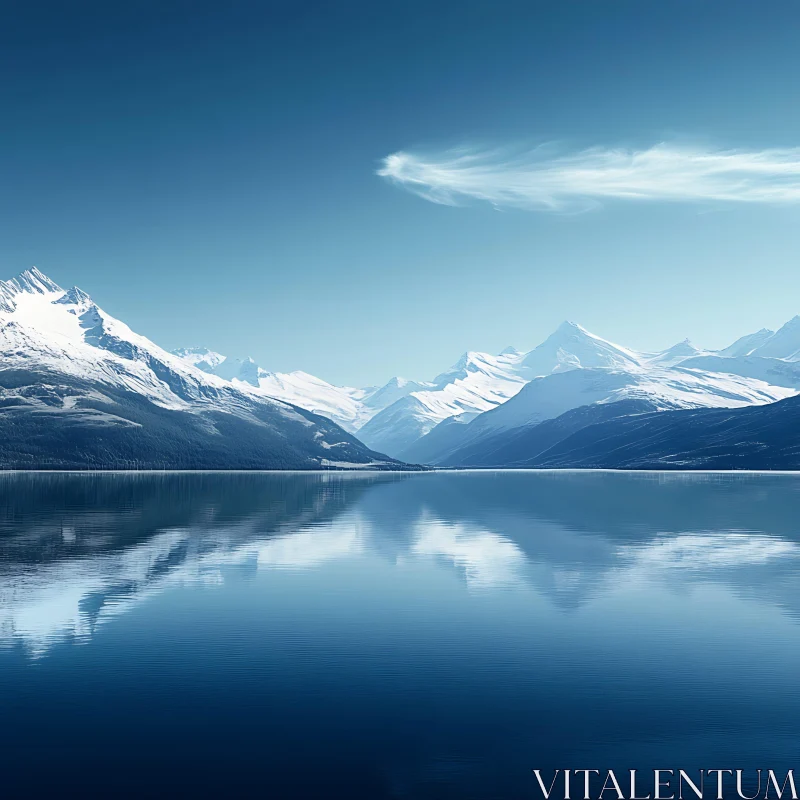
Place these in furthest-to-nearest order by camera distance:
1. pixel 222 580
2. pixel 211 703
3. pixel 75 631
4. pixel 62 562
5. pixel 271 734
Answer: pixel 62 562 → pixel 222 580 → pixel 75 631 → pixel 211 703 → pixel 271 734

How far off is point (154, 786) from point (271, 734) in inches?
271

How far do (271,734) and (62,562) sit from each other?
60892mm

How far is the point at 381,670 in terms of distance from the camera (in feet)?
165

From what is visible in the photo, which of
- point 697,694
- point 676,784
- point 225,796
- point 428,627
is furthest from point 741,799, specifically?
point 428,627

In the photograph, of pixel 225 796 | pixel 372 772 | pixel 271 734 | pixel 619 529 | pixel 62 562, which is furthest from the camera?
pixel 619 529

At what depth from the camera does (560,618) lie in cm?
6512

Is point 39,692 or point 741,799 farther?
point 39,692

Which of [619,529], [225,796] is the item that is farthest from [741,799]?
[619,529]

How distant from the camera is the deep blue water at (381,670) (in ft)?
118

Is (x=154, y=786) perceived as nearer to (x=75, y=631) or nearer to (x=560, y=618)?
(x=75, y=631)

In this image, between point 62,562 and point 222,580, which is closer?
point 222,580

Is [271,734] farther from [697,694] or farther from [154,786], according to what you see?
[697,694]

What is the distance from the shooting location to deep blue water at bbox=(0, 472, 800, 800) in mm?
35875

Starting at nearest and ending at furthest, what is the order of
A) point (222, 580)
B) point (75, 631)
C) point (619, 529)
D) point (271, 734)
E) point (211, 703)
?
1. point (271, 734)
2. point (211, 703)
3. point (75, 631)
4. point (222, 580)
5. point (619, 529)
